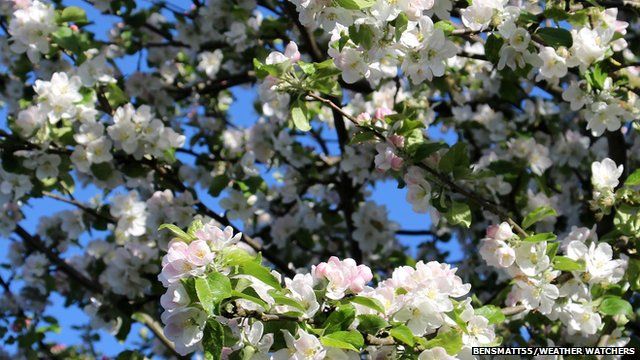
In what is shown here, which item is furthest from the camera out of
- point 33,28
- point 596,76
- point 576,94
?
point 33,28

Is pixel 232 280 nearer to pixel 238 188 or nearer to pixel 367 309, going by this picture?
pixel 367 309

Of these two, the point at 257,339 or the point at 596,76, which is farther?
the point at 596,76

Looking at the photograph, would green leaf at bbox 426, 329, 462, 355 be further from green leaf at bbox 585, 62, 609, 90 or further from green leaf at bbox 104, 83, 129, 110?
green leaf at bbox 104, 83, 129, 110

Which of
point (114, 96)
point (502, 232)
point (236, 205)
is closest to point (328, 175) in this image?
point (236, 205)

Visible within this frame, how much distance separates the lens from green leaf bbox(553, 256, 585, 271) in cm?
201

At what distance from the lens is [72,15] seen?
10.1 ft

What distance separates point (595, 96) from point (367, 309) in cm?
113

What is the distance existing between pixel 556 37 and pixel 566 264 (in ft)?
2.04

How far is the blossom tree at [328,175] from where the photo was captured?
5.59 ft

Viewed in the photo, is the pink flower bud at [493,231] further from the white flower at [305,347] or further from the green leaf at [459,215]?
the white flower at [305,347]

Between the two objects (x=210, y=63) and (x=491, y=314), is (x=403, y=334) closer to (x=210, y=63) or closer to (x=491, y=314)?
(x=491, y=314)

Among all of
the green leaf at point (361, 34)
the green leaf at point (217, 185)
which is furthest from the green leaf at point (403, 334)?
the green leaf at point (217, 185)

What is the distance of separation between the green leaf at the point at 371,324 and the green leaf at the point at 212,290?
0.99 feet

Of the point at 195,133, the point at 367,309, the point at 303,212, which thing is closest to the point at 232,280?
the point at 367,309
